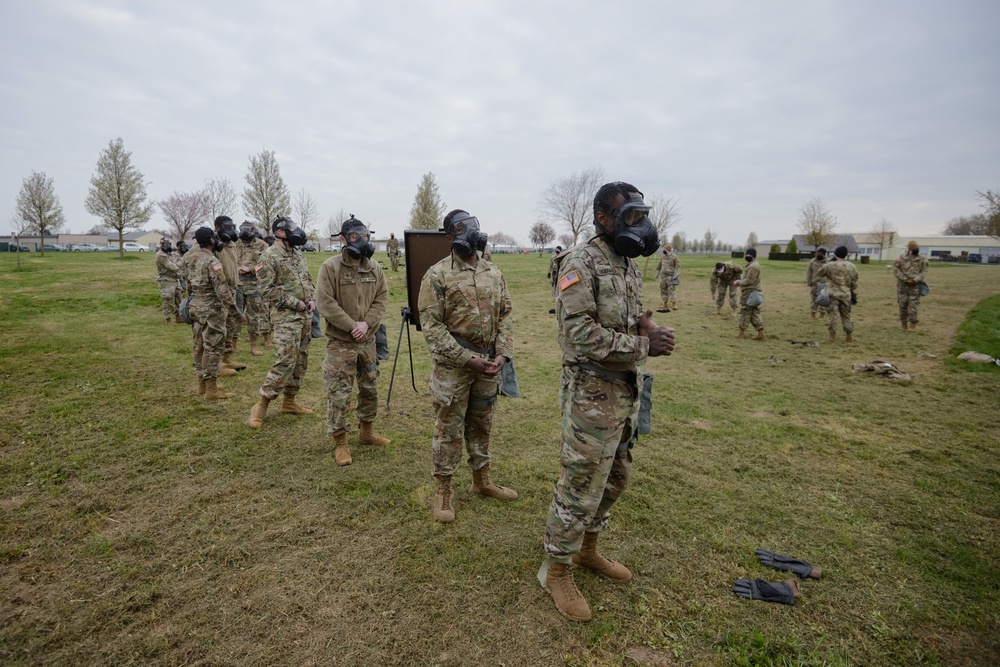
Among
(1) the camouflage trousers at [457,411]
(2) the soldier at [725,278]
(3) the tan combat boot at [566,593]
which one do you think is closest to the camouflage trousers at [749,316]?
(2) the soldier at [725,278]

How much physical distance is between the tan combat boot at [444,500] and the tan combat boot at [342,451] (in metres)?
1.33

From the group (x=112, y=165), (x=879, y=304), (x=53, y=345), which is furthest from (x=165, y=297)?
(x=112, y=165)

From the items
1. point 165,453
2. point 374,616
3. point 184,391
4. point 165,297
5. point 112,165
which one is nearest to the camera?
point 374,616

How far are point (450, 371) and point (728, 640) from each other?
256 centimetres

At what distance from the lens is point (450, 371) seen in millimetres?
3912

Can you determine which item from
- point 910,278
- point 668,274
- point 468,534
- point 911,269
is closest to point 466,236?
point 468,534

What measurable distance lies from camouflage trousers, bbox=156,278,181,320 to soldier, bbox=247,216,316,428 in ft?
30.0

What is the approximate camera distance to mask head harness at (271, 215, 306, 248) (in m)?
6.14

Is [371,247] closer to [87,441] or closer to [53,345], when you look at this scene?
[87,441]

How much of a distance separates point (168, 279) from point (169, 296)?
0.51m

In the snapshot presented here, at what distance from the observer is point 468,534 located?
149 inches

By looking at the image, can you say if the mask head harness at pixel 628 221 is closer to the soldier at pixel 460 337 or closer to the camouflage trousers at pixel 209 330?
the soldier at pixel 460 337

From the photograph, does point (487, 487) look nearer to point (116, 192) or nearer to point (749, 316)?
point (749, 316)

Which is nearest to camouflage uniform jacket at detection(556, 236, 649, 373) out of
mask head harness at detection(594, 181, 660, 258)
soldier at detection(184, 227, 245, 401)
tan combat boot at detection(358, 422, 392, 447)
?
mask head harness at detection(594, 181, 660, 258)
